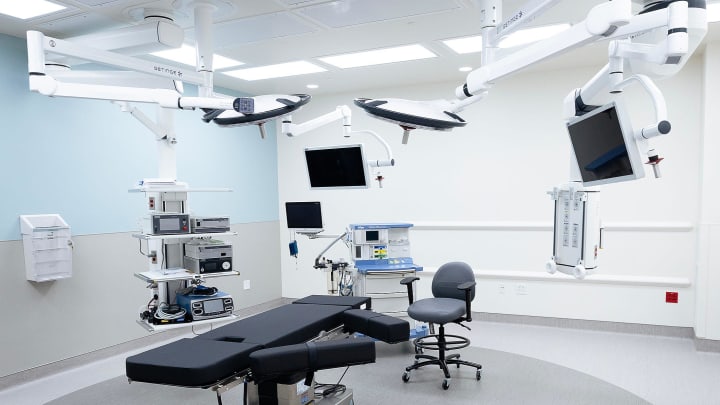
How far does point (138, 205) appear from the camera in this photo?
16.4 ft

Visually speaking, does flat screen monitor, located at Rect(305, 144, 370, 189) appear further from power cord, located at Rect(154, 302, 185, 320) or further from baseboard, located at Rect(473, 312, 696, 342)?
baseboard, located at Rect(473, 312, 696, 342)

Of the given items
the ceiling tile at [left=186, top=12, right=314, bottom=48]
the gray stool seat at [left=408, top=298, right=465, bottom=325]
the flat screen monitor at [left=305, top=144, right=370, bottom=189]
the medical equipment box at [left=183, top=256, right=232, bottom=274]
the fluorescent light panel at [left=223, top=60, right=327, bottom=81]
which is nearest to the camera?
the ceiling tile at [left=186, top=12, right=314, bottom=48]

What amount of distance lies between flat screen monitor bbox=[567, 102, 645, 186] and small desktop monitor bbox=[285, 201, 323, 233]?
99.8 inches

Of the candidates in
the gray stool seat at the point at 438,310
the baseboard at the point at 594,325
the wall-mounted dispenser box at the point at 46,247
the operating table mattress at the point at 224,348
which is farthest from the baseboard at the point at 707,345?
the wall-mounted dispenser box at the point at 46,247

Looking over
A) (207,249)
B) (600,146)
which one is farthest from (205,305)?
(600,146)

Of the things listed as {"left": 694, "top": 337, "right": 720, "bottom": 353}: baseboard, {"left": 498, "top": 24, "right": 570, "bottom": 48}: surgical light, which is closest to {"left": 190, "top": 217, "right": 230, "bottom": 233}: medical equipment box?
{"left": 498, "top": 24, "right": 570, "bottom": 48}: surgical light

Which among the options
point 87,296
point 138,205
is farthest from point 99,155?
point 87,296

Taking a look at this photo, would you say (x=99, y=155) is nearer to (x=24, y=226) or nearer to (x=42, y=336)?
(x=24, y=226)

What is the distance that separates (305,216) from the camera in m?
4.89

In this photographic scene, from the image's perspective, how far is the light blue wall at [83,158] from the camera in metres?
4.04

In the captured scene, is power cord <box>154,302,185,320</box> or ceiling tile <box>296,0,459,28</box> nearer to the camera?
ceiling tile <box>296,0,459,28</box>

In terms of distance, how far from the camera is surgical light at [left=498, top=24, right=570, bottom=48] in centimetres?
400

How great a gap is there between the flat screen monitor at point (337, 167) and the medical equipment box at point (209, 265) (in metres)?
1.14

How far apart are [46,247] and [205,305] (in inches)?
53.7
